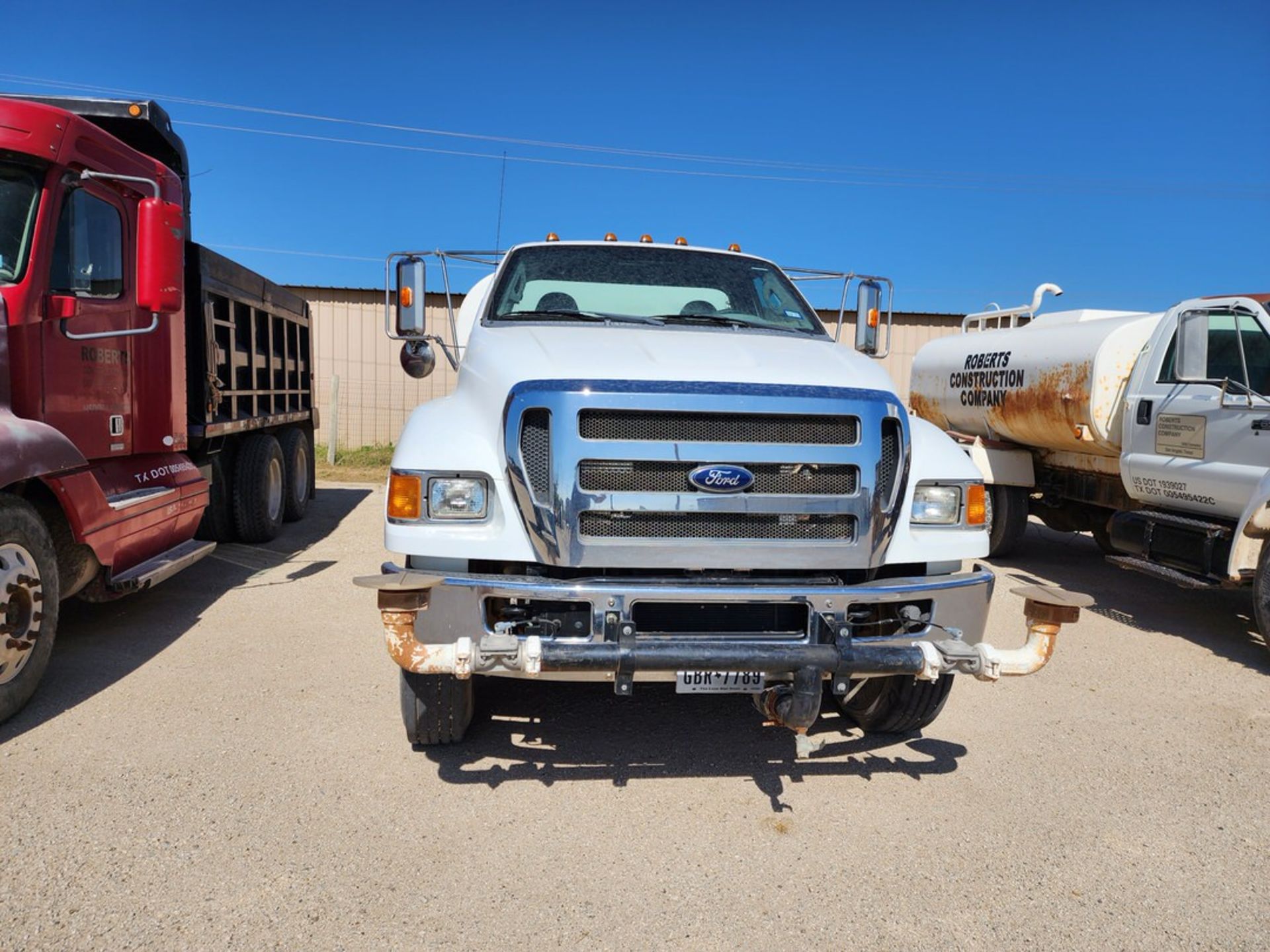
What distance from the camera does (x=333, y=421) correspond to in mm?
15391

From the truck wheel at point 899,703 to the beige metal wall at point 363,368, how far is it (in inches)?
502

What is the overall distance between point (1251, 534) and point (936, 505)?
3.55 m

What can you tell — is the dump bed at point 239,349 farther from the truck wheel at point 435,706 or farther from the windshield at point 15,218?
the truck wheel at point 435,706

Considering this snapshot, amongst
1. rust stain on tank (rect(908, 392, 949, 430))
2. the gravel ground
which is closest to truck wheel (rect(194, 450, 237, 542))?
the gravel ground

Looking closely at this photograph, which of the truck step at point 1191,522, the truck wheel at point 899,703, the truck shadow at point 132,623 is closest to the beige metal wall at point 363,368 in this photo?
the truck shadow at point 132,623

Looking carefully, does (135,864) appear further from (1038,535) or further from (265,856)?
(1038,535)

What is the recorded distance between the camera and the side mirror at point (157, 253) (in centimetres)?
432

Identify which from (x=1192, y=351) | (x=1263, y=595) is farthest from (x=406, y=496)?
(x=1192, y=351)

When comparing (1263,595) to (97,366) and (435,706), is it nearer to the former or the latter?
(435,706)

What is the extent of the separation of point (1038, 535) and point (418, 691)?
9.42 meters

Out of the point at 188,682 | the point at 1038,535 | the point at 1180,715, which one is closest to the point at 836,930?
the point at 1180,715

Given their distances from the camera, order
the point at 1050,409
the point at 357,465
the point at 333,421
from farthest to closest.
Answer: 1. the point at 357,465
2. the point at 333,421
3. the point at 1050,409

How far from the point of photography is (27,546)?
4160 mm

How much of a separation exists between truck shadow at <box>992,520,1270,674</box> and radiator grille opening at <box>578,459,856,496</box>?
4.03 m
